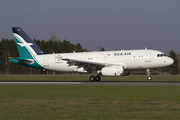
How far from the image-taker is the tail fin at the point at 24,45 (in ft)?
129

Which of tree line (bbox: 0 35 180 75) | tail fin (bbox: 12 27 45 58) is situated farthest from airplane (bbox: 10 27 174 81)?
tree line (bbox: 0 35 180 75)

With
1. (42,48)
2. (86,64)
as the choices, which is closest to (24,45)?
(86,64)

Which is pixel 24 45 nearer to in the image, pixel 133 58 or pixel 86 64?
pixel 86 64

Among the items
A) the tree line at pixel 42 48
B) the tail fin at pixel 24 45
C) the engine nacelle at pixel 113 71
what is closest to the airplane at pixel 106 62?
the engine nacelle at pixel 113 71

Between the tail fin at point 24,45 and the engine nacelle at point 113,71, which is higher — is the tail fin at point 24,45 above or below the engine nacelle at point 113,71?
above

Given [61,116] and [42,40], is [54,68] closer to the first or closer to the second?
[61,116]

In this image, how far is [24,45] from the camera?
39.6 m

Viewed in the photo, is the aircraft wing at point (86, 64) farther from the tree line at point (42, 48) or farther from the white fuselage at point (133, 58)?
the tree line at point (42, 48)

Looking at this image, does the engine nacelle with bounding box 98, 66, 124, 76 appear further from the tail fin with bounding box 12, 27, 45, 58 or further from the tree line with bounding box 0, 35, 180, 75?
the tree line with bounding box 0, 35, 180, 75

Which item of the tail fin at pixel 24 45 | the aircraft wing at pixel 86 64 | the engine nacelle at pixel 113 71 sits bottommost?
the engine nacelle at pixel 113 71

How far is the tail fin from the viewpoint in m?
39.3

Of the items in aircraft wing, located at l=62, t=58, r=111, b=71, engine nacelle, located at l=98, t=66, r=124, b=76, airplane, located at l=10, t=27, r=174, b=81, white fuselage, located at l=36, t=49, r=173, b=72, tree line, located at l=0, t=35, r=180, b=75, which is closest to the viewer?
engine nacelle, located at l=98, t=66, r=124, b=76

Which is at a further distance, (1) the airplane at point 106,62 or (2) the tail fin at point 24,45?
(2) the tail fin at point 24,45

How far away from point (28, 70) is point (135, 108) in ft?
295
